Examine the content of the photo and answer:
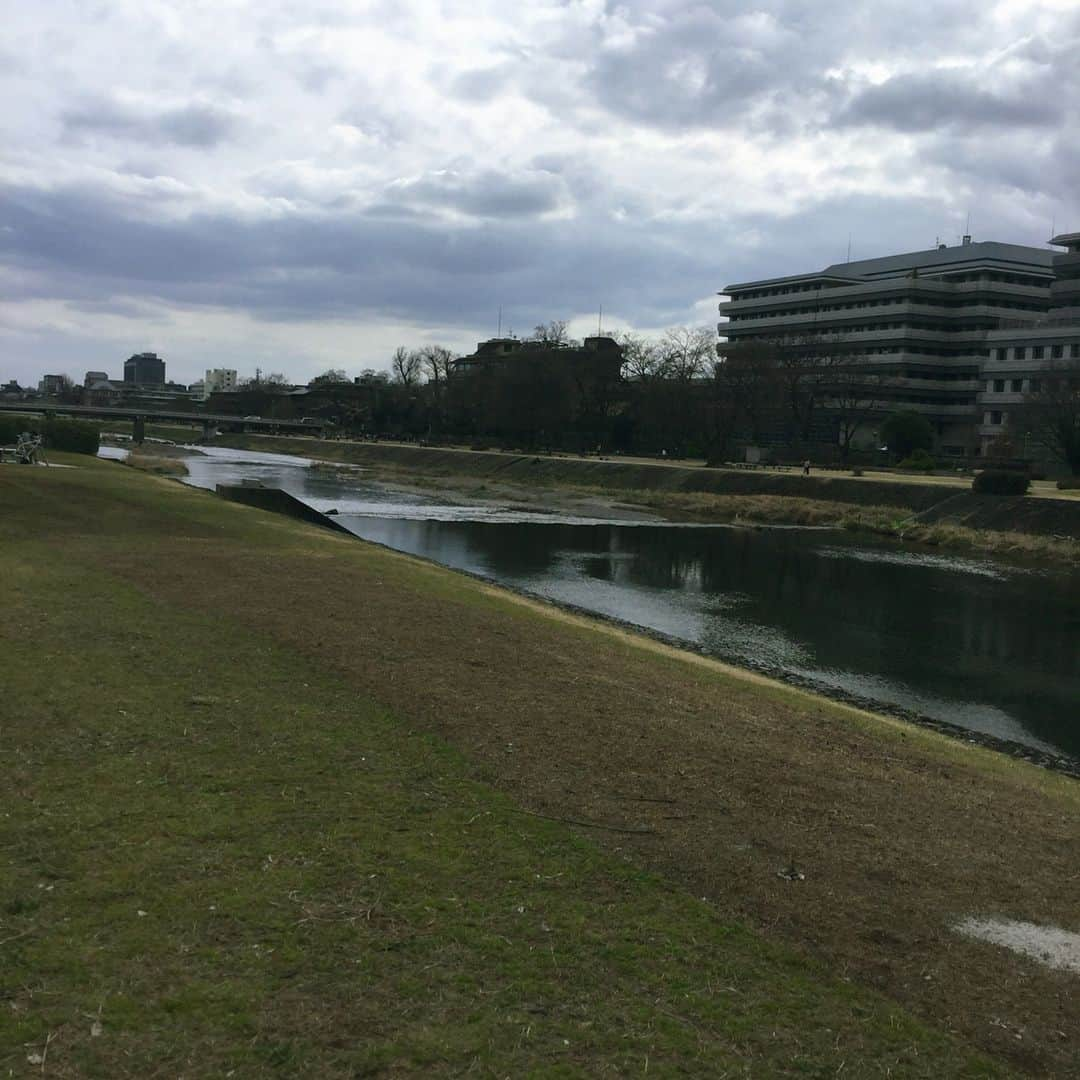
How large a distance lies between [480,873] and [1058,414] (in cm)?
7580

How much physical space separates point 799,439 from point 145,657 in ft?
328

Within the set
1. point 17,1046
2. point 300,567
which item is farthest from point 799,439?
point 17,1046

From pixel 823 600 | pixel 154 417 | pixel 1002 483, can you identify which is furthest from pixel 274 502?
pixel 154 417

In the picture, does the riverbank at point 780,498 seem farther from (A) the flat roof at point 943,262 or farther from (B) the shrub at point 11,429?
(A) the flat roof at point 943,262

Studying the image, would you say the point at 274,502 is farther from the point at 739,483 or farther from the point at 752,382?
the point at 752,382

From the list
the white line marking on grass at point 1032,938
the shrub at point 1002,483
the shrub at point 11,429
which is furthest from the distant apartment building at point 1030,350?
the white line marking on grass at point 1032,938

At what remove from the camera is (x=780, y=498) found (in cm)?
6825

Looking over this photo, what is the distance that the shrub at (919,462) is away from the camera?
8144 cm

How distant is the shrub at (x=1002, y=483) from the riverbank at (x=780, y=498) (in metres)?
0.98

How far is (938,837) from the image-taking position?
930cm

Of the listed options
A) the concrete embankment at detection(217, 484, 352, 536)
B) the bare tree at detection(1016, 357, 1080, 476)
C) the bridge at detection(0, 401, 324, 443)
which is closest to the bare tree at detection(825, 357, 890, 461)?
the bare tree at detection(1016, 357, 1080, 476)

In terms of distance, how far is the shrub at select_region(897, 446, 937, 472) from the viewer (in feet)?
267

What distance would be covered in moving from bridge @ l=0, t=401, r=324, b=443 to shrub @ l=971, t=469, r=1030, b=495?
10886 centimetres

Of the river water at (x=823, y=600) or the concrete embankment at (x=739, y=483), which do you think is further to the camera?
the concrete embankment at (x=739, y=483)
